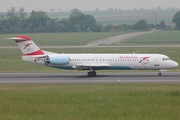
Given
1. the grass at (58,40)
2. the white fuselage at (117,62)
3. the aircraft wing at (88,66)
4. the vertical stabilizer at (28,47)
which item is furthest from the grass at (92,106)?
the grass at (58,40)

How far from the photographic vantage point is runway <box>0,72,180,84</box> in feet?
136

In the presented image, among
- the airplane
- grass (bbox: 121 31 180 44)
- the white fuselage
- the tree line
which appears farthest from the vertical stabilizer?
the tree line

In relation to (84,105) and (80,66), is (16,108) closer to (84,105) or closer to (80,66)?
(84,105)

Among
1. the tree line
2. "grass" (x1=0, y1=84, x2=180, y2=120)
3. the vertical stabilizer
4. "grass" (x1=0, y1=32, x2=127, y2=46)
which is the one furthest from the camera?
the tree line

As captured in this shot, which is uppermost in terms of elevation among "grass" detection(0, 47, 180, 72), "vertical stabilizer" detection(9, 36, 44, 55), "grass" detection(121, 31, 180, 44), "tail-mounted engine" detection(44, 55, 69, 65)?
"vertical stabilizer" detection(9, 36, 44, 55)

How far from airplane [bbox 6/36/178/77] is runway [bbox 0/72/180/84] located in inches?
37.0

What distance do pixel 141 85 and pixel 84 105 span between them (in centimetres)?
1543

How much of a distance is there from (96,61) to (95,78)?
2918 mm

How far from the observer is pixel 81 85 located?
37875 millimetres

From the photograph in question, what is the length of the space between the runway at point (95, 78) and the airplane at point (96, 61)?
94cm

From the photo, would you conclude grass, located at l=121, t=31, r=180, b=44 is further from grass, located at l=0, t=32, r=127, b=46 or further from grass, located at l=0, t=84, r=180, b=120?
grass, located at l=0, t=84, r=180, b=120

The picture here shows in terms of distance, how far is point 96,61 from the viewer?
4688cm

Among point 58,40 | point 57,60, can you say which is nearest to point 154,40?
point 58,40

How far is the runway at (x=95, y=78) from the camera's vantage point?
41.5 meters
